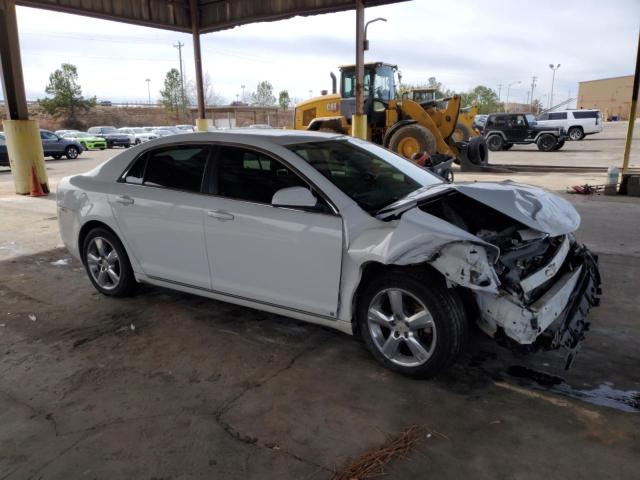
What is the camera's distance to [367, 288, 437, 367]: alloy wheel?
10.2 feet

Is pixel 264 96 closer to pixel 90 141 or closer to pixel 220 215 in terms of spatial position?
pixel 90 141

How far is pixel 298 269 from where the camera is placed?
346 cm

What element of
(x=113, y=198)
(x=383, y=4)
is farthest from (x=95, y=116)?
(x=113, y=198)

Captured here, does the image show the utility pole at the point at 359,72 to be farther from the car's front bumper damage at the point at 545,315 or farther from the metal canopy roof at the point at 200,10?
the car's front bumper damage at the point at 545,315

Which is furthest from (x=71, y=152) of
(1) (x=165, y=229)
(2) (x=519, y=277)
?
(2) (x=519, y=277)

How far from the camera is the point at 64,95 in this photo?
54.2 m

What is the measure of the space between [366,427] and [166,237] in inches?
91.0

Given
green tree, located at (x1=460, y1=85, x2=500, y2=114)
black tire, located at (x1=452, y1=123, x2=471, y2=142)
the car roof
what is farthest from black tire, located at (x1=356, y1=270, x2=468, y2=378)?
green tree, located at (x1=460, y1=85, x2=500, y2=114)

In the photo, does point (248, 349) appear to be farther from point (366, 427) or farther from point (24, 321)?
point (24, 321)

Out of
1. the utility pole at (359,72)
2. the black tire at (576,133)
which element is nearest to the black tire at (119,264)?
the utility pole at (359,72)

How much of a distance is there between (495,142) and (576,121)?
22.4 ft

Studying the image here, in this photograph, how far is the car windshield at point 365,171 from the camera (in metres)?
3.58

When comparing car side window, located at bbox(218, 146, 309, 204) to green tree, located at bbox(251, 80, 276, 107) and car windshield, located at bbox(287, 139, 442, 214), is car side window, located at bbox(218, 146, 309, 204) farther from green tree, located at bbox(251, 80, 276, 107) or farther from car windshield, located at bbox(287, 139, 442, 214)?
green tree, located at bbox(251, 80, 276, 107)

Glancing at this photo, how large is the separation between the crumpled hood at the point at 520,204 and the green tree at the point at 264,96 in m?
86.4
